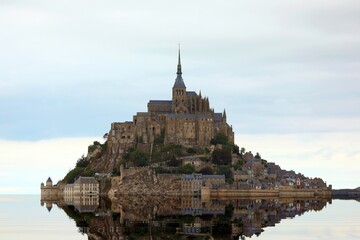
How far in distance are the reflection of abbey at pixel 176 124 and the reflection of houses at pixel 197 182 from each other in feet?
38.3

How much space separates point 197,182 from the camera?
149250 mm

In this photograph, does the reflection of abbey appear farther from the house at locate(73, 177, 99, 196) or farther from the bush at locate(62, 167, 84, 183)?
the house at locate(73, 177, 99, 196)

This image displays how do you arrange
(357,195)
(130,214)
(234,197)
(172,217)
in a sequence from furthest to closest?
(357,195) → (234,197) → (130,214) → (172,217)

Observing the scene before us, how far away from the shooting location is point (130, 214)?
3492 inches

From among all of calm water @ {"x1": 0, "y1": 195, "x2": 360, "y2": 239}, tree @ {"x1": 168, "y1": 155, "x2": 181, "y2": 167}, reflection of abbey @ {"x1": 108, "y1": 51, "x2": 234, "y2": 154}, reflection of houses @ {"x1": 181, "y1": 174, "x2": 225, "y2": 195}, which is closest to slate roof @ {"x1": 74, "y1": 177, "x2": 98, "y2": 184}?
reflection of abbey @ {"x1": 108, "y1": 51, "x2": 234, "y2": 154}

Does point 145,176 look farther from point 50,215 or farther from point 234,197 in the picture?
point 50,215

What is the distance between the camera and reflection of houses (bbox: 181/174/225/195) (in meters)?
149

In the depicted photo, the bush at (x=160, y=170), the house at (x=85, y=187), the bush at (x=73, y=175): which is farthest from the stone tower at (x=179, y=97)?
the house at (x=85, y=187)

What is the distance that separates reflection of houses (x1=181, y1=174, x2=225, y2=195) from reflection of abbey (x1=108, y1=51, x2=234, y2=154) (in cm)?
1167

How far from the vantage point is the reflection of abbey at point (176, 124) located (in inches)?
6304

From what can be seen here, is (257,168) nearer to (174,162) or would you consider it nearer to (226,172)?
(226,172)

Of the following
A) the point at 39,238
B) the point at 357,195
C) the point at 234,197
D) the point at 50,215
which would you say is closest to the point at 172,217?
the point at 50,215

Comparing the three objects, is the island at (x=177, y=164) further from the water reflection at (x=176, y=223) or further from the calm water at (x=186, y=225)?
the calm water at (x=186, y=225)

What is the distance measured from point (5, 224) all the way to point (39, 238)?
1651cm
